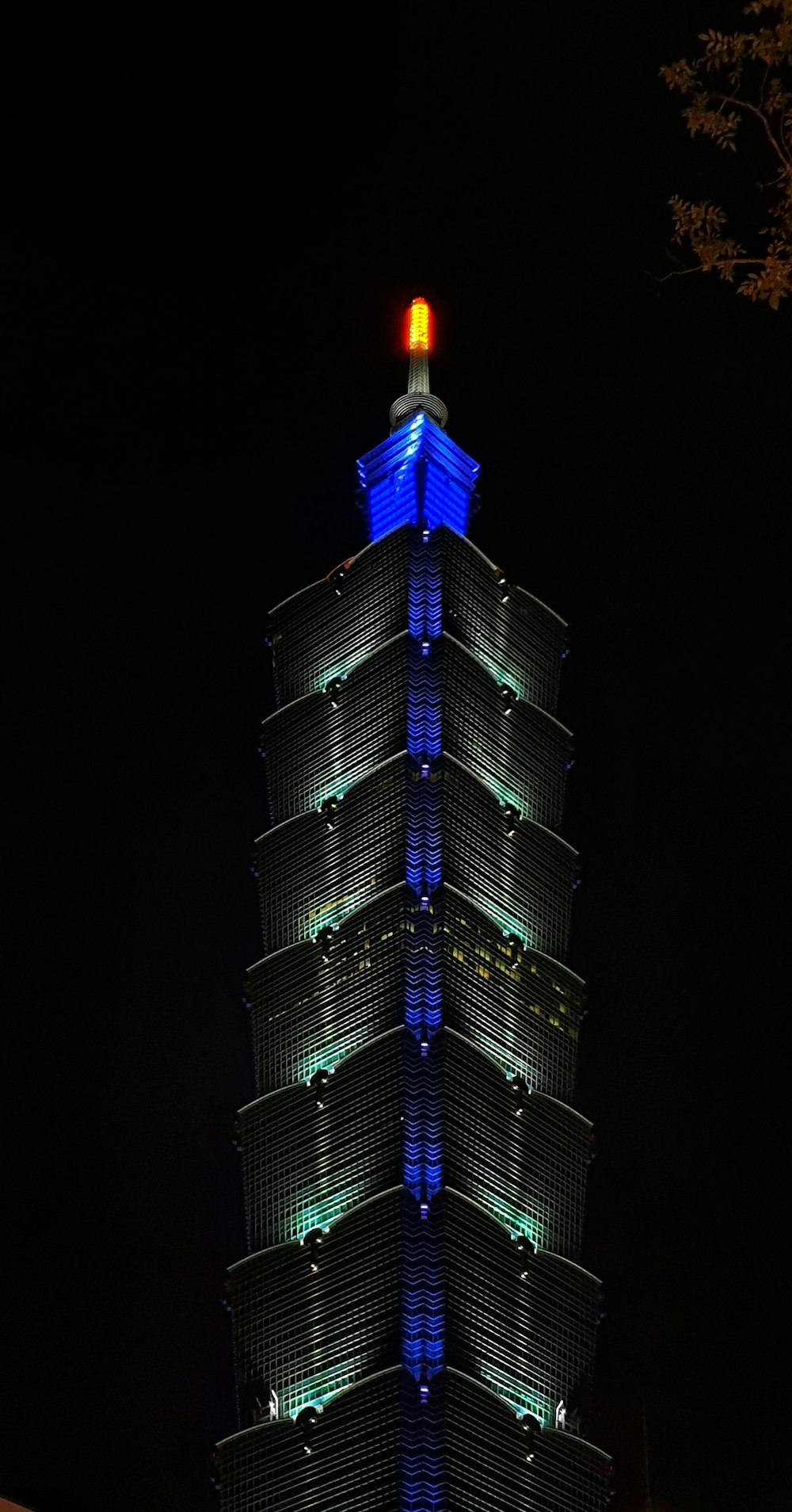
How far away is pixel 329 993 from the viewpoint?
4717 inches

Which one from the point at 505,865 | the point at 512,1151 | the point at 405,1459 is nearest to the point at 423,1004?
the point at 512,1151

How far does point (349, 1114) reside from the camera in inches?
4449

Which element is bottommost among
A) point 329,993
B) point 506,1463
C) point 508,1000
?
point 506,1463

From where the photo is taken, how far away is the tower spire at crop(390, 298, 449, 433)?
484 feet

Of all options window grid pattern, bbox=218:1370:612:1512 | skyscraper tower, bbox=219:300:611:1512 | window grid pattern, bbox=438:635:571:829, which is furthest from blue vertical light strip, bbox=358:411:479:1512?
window grid pattern, bbox=438:635:571:829

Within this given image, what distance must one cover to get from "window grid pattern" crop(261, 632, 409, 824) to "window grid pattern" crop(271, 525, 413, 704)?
2668 mm

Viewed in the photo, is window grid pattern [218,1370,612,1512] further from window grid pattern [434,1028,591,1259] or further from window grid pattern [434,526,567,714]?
window grid pattern [434,526,567,714]

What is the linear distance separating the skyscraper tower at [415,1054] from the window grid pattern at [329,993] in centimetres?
19

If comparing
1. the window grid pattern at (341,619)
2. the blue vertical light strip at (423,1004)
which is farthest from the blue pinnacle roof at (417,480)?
the window grid pattern at (341,619)

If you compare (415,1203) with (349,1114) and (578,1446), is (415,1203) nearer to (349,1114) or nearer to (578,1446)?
(349,1114)

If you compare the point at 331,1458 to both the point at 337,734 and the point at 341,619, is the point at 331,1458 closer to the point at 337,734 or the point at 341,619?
the point at 337,734

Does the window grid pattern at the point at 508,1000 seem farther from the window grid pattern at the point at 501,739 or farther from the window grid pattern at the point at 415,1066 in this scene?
the window grid pattern at the point at 501,739

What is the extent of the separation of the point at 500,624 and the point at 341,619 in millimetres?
12708

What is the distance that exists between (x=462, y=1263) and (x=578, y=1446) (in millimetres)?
12203
